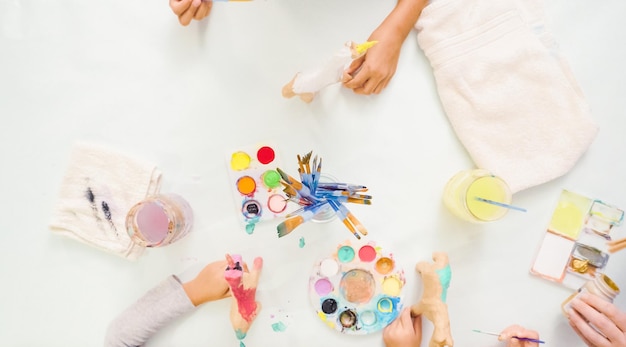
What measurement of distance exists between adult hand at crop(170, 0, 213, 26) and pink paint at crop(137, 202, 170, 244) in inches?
13.4

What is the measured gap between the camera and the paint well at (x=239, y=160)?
91 cm

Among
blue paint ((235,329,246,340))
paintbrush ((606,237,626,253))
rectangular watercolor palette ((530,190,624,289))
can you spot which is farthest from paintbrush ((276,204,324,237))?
paintbrush ((606,237,626,253))

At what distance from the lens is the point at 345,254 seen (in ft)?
2.96

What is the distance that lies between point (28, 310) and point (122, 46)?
20.2 inches

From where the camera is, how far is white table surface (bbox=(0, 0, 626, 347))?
2.97 ft

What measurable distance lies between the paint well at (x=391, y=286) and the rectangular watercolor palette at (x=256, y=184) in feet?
0.73

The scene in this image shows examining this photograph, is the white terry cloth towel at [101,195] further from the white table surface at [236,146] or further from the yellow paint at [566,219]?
the yellow paint at [566,219]

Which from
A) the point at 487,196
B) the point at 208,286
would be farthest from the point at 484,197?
the point at 208,286

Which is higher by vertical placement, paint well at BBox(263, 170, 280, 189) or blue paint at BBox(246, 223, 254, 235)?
paint well at BBox(263, 170, 280, 189)

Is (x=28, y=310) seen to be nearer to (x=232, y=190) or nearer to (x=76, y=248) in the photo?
(x=76, y=248)

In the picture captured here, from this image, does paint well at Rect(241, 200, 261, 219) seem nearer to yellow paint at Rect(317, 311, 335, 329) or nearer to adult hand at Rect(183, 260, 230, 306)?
adult hand at Rect(183, 260, 230, 306)

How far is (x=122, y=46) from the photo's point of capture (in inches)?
36.5

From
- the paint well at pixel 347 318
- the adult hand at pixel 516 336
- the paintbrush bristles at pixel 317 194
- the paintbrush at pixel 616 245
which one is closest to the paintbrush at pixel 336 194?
the paintbrush bristles at pixel 317 194

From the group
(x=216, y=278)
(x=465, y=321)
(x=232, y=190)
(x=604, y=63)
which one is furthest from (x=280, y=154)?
(x=604, y=63)
